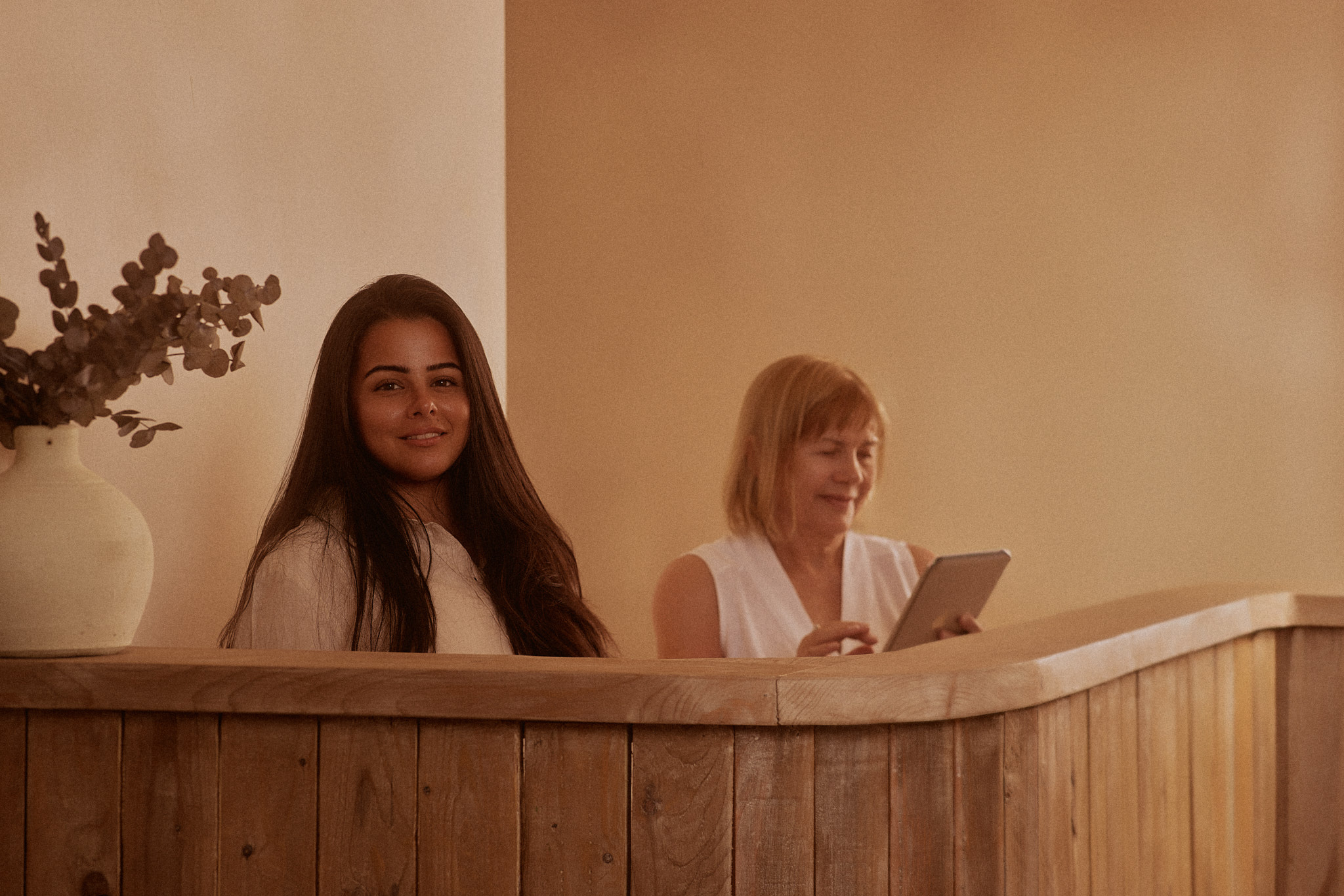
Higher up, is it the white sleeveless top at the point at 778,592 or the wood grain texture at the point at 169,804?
the white sleeveless top at the point at 778,592

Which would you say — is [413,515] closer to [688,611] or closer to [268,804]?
[268,804]

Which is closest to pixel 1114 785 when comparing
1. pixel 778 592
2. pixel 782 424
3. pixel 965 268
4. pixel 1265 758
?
pixel 1265 758

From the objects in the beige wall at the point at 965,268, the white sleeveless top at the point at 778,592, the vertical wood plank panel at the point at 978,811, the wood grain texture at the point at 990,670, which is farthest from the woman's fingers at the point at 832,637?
the beige wall at the point at 965,268

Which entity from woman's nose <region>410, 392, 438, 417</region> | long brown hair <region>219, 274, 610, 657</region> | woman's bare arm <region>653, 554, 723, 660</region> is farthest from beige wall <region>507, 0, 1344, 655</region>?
woman's nose <region>410, 392, 438, 417</region>

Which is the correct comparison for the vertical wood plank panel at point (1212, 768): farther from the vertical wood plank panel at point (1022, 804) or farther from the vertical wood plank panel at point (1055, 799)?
the vertical wood plank panel at point (1022, 804)

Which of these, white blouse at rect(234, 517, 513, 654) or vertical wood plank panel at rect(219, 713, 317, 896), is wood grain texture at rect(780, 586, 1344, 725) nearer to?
vertical wood plank panel at rect(219, 713, 317, 896)

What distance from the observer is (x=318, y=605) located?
1549 mm

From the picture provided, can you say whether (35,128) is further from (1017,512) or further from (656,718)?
(1017,512)

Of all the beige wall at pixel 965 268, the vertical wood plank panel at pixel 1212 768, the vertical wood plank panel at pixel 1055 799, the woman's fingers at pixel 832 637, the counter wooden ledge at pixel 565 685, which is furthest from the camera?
the beige wall at pixel 965 268

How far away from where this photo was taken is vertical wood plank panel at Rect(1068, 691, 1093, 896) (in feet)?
3.99

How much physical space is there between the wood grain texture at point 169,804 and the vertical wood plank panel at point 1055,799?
2.26 feet

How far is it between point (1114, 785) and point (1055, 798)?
225mm

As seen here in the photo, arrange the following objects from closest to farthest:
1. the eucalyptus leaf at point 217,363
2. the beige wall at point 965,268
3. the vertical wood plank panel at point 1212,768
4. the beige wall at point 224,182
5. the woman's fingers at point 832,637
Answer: the eucalyptus leaf at point 217,363
the beige wall at point 224,182
the vertical wood plank panel at point 1212,768
the woman's fingers at point 832,637
the beige wall at point 965,268

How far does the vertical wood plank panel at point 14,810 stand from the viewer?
1139 millimetres
